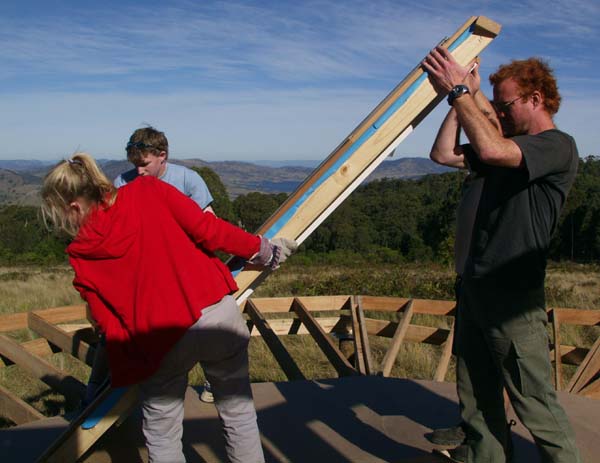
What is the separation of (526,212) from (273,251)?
1.17 metres

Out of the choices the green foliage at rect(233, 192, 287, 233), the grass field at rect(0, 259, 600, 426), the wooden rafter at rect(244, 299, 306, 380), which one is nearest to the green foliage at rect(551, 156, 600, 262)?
the green foliage at rect(233, 192, 287, 233)

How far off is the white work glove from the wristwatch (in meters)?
1.03

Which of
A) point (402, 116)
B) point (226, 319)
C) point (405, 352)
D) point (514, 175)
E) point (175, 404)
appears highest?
point (402, 116)

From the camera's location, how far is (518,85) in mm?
2631

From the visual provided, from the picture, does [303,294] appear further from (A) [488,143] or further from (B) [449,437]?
(A) [488,143]

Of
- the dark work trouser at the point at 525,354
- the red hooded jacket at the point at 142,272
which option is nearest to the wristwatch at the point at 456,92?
the dark work trouser at the point at 525,354

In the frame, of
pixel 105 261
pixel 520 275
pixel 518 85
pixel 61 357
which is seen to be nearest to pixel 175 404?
pixel 105 261

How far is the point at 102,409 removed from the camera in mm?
2883

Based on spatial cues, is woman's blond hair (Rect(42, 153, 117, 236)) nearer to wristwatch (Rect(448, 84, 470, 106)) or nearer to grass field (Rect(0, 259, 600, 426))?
wristwatch (Rect(448, 84, 470, 106))

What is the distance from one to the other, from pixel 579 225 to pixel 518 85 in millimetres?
46485

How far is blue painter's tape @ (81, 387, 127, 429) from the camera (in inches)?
113

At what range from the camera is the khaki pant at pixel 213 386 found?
8.11 feet

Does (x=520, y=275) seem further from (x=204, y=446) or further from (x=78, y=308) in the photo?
(x=78, y=308)

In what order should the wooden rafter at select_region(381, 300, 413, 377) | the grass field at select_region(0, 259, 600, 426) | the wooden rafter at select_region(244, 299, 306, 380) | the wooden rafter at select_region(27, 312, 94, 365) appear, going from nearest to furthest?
the wooden rafter at select_region(244, 299, 306, 380)
the wooden rafter at select_region(27, 312, 94, 365)
the wooden rafter at select_region(381, 300, 413, 377)
the grass field at select_region(0, 259, 600, 426)
